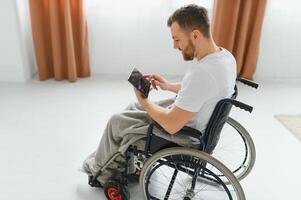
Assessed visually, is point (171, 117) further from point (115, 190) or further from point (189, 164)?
point (115, 190)

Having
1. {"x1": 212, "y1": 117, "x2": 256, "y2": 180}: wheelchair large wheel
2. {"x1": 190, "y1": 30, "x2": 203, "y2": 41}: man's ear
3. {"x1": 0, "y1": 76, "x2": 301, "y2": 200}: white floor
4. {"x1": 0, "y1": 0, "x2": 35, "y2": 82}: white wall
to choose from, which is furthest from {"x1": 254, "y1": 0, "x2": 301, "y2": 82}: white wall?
{"x1": 0, "y1": 0, "x2": 35, "y2": 82}: white wall

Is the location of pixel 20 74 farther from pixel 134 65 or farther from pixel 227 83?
pixel 227 83

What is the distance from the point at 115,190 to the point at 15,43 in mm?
1858

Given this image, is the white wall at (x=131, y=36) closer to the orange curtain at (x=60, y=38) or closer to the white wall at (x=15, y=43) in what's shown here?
the orange curtain at (x=60, y=38)

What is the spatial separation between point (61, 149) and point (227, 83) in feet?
4.08

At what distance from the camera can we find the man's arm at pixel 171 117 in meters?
1.20

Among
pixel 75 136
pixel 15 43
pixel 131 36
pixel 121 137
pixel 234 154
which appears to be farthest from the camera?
pixel 131 36

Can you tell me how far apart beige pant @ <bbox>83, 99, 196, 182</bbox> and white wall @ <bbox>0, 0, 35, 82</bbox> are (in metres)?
1.64

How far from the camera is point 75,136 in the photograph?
2.11m

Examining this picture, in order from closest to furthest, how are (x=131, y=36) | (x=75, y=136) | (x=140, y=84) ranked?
(x=140, y=84) < (x=75, y=136) < (x=131, y=36)

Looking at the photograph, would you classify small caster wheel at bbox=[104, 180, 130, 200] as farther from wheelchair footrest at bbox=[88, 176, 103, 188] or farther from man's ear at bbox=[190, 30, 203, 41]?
man's ear at bbox=[190, 30, 203, 41]

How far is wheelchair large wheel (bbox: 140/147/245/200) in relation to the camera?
1236 millimetres

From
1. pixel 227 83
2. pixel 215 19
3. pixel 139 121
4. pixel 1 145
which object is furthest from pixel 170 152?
pixel 215 19

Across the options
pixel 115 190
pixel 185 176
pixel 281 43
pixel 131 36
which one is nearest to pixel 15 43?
pixel 131 36
